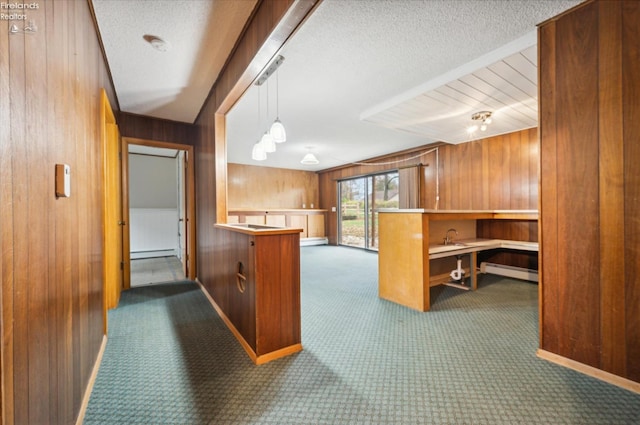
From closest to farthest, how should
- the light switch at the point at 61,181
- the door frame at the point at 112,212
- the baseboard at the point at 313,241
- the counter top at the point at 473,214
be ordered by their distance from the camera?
1. the light switch at the point at 61,181
2. the door frame at the point at 112,212
3. the counter top at the point at 473,214
4. the baseboard at the point at 313,241

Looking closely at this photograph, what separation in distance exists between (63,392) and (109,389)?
54 centimetres

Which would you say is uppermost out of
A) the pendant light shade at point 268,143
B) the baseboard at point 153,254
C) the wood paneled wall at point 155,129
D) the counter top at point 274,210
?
the wood paneled wall at point 155,129

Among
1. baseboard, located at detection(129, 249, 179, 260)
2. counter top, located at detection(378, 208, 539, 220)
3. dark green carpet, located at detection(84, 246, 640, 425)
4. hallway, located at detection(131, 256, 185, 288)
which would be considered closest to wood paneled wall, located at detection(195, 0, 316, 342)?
dark green carpet, located at detection(84, 246, 640, 425)

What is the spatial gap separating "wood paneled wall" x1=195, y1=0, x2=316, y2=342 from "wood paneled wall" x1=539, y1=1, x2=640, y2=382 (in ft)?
5.41

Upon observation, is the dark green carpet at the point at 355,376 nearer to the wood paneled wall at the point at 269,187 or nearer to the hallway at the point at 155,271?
the hallway at the point at 155,271

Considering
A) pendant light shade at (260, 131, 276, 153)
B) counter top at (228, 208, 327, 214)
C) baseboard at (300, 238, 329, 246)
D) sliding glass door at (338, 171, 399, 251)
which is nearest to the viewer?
pendant light shade at (260, 131, 276, 153)

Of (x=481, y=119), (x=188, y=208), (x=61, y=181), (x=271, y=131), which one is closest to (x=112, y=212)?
(x=188, y=208)

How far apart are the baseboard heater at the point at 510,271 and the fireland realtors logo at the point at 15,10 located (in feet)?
16.8

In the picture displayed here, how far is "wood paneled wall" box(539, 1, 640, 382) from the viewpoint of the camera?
145cm

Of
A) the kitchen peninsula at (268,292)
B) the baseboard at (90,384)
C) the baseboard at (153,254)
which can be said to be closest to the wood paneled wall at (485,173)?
the kitchen peninsula at (268,292)

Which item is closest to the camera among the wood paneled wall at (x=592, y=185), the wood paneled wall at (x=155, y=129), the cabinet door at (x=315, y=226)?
the wood paneled wall at (x=592, y=185)

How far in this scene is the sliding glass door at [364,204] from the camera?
641 cm

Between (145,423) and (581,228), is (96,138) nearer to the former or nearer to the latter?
(145,423)

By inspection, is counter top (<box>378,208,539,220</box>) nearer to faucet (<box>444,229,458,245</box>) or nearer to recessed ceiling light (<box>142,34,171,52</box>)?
faucet (<box>444,229,458,245</box>)
